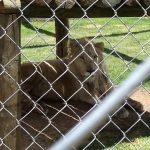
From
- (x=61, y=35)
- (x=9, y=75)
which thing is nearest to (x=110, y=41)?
(x=61, y=35)

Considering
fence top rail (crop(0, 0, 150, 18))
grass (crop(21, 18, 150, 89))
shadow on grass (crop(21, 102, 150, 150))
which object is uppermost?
fence top rail (crop(0, 0, 150, 18))

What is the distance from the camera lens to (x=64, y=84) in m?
5.45

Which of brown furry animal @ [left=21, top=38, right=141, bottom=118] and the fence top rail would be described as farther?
brown furry animal @ [left=21, top=38, right=141, bottom=118]

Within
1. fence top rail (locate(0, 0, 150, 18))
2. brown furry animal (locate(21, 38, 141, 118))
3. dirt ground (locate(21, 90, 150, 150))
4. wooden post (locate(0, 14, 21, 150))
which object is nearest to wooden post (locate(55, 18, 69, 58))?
brown furry animal (locate(21, 38, 141, 118))

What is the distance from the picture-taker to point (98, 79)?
5449 mm

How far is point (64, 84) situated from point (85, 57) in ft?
1.74

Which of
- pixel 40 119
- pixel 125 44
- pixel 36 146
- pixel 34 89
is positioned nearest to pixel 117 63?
pixel 125 44

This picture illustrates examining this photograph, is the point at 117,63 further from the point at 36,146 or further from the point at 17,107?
the point at 17,107

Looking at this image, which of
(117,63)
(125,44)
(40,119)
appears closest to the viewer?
(40,119)

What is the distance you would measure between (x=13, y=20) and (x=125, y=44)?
6219 millimetres

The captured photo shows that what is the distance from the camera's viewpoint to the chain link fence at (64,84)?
3.13m

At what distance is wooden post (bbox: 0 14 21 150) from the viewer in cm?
311

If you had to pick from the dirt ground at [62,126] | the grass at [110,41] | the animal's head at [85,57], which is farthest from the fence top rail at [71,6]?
the grass at [110,41]

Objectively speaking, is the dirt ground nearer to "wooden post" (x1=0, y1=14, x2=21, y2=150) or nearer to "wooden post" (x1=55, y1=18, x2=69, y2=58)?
"wooden post" (x1=0, y1=14, x2=21, y2=150)
